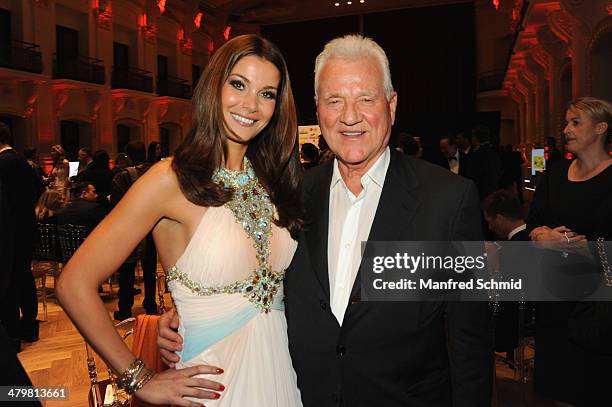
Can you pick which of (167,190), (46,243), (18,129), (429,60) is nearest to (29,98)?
(18,129)

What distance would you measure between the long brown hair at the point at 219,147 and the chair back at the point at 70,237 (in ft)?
14.0

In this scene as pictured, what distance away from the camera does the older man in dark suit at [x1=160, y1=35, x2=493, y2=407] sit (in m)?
1.61

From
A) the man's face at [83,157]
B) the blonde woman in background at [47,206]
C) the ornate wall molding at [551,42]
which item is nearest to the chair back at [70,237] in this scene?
the blonde woman in background at [47,206]

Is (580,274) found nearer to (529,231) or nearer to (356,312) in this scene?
(529,231)

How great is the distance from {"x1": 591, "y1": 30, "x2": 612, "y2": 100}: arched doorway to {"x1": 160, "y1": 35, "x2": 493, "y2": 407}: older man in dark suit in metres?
6.59

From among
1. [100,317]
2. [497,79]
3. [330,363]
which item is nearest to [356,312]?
[330,363]

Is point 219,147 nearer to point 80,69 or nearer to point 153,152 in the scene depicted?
point 153,152

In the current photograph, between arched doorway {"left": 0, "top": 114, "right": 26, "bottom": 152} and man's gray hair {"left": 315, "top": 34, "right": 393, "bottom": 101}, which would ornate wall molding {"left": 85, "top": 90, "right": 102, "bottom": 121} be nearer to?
arched doorway {"left": 0, "top": 114, "right": 26, "bottom": 152}

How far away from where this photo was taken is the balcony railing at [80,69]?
1521cm

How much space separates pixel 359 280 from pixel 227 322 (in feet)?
1.39

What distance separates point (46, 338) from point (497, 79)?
60.0ft

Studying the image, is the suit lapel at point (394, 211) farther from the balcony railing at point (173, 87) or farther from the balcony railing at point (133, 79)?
the balcony railing at point (173, 87)

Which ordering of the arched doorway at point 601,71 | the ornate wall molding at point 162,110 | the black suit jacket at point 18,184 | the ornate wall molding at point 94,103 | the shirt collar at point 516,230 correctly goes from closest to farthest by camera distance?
1. the shirt collar at point 516,230
2. the black suit jacket at point 18,184
3. the arched doorway at point 601,71
4. the ornate wall molding at point 94,103
5. the ornate wall molding at point 162,110

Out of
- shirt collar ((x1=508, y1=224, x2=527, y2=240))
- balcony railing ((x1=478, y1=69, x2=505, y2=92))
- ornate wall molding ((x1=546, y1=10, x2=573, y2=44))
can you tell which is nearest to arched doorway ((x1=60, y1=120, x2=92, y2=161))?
ornate wall molding ((x1=546, y1=10, x2=573, y2=44))
